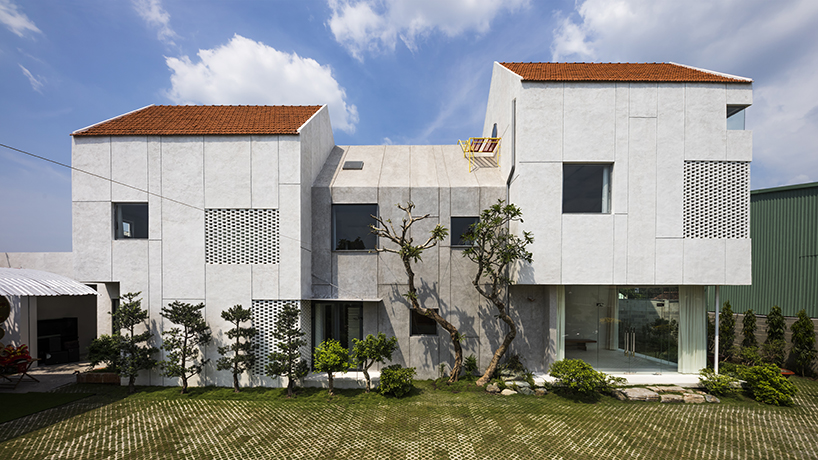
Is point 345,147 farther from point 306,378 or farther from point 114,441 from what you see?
point 114,441

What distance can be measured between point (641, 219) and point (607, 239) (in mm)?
1212

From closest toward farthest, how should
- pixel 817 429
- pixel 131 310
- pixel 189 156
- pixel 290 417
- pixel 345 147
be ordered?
pixel 817 429, pixel 290 417, pixel 131 310, pixel 189 156, pixel 345 147

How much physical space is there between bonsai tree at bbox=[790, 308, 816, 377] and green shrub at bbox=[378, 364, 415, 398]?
13.8 m

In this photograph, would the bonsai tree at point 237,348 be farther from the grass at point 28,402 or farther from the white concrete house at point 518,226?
the grass at point 28,402

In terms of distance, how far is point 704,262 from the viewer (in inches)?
398

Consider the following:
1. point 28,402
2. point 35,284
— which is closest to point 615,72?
point 35,284

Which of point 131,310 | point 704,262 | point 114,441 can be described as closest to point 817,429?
point 704,262

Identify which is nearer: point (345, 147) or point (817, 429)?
point (817, 429)

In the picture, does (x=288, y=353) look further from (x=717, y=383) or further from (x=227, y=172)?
(x=717, y=383)

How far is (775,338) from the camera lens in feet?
40.4

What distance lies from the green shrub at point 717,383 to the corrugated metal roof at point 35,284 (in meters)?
18.5

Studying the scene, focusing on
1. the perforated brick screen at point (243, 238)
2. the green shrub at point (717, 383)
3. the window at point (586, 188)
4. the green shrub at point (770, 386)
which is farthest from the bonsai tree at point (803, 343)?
the perforated brick screen at point (243, 238)

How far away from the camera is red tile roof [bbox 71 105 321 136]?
34.6ft

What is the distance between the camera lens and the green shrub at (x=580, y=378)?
9461 millimetres
